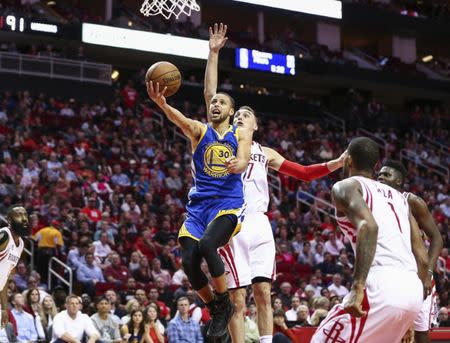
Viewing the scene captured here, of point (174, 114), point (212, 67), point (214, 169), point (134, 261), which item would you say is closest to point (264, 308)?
point (214, 169)

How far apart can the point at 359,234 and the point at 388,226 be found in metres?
0.36

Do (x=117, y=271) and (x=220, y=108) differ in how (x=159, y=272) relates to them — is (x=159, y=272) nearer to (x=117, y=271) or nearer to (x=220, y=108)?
(x=117, y=271)

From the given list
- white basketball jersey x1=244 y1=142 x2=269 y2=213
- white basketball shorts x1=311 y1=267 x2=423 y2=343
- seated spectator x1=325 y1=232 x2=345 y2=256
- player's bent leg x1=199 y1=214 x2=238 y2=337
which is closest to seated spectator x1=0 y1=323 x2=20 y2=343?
white basketball jersey x1=244 y1=142 x2=269 y2=213

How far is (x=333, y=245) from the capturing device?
2084 cm


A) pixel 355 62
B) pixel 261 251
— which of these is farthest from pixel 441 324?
pixel 355 62

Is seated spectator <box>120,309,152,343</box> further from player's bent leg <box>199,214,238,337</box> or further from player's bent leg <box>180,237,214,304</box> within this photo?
player's bent leg <box>199,214,238,337</box>

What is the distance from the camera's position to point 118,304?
14.8m

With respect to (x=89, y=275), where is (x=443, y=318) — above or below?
below

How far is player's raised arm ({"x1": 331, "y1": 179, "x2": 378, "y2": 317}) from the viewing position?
18.1ft

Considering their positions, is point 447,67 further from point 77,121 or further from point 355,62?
point 77,121

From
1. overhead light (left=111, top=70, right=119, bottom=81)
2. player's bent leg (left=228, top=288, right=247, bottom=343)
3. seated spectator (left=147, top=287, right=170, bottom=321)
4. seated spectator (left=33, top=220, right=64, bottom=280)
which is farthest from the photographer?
overhead light (left=111, top=70, right=119, bottom=81)

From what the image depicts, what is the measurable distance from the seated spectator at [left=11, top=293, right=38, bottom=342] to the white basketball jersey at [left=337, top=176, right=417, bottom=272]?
8.22 m

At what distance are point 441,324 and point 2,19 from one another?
1605cm

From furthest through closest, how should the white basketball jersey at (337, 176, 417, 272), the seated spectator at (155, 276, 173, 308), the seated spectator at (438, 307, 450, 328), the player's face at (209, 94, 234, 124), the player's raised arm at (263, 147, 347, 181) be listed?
the seated spectator at (155, 276, 173, 308), the seated spectator at (438, 307, 450, 328), the player's raised arm at (263, 147, 347, 181), the player's face at (209, 94, 234, 124), the white basketball jersey at (337, 176, 417, 272)
